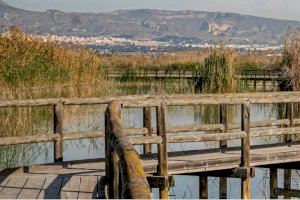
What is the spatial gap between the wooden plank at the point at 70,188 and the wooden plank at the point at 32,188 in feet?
0.98

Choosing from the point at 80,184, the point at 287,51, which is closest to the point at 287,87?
the point at 287,51

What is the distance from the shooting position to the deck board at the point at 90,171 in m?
8.92

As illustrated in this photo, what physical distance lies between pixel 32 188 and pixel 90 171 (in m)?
1.38

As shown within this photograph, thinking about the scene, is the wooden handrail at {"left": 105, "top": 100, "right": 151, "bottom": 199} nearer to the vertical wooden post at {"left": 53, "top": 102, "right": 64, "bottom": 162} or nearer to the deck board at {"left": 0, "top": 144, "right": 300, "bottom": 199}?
the deck board at {"left": 0, "top": 144, "right": 300, "bottom": 199}

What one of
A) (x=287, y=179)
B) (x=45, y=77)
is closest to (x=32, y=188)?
(x=287, y=179)

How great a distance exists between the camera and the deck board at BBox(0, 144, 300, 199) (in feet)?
29.3

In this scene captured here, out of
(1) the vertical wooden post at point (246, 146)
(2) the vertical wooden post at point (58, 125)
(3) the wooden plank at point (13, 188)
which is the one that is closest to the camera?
(3) the wooden plank at point (13, 188)

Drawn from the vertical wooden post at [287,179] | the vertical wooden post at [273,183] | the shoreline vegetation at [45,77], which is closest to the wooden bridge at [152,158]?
the vertical wooden post at [273,183]

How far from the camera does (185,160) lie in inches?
445

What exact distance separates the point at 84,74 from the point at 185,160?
14154 millimetres

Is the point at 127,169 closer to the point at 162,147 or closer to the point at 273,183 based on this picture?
the point at 162,147

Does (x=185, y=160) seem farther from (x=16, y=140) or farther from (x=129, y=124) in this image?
(x=129, y=124)

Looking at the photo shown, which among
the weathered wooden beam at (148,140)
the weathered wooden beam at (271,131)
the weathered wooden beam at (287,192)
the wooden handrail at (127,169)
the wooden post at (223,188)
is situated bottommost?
the weathered wooden beam at (287,192)

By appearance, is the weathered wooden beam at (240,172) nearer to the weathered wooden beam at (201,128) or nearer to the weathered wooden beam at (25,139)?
the weathered wooden beam at (201,128)
